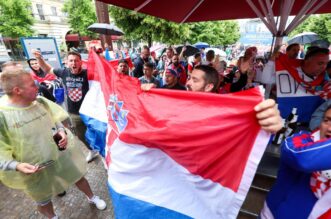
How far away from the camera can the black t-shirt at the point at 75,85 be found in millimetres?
3348

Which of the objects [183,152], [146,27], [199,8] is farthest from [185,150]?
[146,27]

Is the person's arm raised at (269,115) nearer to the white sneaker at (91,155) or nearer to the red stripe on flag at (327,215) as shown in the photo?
the red stripe on flag at (327,215)

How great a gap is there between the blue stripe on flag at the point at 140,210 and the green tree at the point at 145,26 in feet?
34.7

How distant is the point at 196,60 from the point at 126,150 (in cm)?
593

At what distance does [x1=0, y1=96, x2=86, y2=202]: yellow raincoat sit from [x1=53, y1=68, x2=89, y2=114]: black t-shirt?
0.99 metres

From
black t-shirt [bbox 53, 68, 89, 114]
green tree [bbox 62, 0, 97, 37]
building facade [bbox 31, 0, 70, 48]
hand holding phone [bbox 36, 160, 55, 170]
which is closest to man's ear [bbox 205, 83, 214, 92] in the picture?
hand holding phone [bbox 36, 160, 55, 170]

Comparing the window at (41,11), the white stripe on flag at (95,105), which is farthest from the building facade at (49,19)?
the white stripe on flag at (95,105)

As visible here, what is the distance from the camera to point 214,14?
436 centimetres

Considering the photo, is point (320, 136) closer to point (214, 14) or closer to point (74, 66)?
point (74, 66)

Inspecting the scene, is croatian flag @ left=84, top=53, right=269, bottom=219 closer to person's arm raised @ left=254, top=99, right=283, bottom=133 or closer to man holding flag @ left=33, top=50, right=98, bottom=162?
person's arm raised @ left=254, top=99, right=283, bottom=133

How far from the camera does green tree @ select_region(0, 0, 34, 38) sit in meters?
22.5

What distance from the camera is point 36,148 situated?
211 centimetres

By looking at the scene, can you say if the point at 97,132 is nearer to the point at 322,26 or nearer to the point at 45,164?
the point at 45,164

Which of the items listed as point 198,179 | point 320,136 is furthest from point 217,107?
point 320,136
